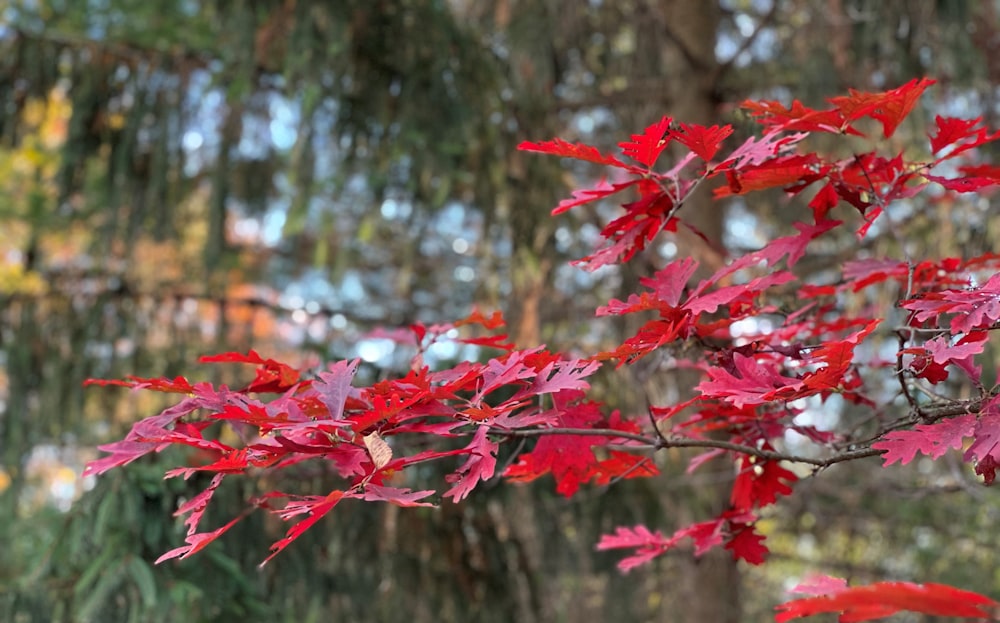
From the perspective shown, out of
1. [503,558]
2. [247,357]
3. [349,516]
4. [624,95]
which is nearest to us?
[247,357]

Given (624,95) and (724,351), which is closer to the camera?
(724,351)

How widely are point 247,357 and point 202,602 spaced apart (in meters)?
1.06

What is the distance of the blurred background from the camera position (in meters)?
2.85

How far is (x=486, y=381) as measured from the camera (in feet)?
3.40

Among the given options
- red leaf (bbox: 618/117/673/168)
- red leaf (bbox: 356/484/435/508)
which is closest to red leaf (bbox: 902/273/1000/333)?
red leaf (bbox: 618/117/673/168)

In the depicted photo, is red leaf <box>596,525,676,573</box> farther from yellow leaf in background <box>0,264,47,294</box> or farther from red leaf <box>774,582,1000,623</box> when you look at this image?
yellow leaf in background <box>0,264,47,294</box>

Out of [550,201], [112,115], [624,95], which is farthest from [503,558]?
[112,115]

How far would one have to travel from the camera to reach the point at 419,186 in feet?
11.6

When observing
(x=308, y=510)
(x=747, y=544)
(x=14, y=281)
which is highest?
(x=14, y=281)

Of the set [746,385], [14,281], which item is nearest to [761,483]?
[746,385]

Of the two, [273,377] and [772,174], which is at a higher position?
[772,174]

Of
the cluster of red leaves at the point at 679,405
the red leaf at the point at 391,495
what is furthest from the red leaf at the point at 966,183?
the red leaf at the point at 391,495

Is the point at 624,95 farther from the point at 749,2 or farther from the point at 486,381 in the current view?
the point at 486,381

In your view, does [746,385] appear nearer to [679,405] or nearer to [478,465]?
[679,405]
